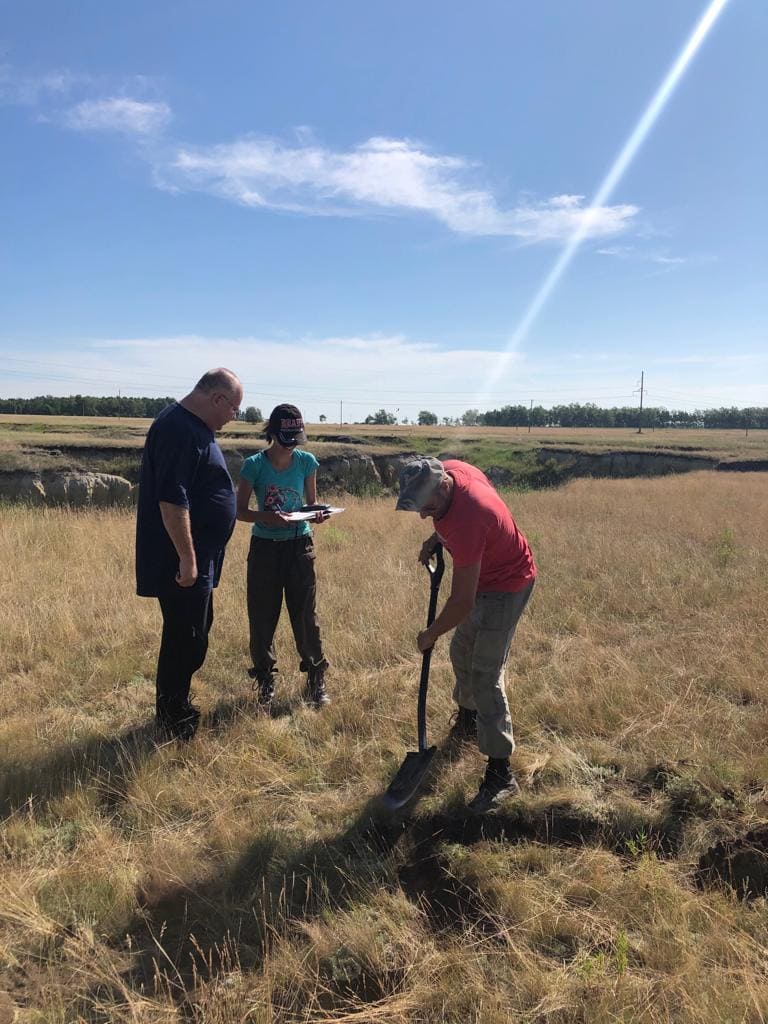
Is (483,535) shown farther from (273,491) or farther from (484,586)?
(273,491)

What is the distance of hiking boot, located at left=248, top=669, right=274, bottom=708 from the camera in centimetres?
430

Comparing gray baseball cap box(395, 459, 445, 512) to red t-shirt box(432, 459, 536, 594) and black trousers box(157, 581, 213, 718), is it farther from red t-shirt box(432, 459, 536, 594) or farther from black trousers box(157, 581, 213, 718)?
black trousers box(157, 581, 213, 718)

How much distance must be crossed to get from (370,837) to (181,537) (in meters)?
1.86

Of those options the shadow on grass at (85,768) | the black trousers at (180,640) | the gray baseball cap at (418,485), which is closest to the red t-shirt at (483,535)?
the gray baseball cap at (418,485)

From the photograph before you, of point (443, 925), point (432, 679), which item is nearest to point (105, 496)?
point (432, 679)

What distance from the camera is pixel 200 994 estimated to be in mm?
2139

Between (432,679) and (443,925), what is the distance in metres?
2.16

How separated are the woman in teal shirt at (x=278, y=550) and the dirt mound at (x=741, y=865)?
8.12 feet

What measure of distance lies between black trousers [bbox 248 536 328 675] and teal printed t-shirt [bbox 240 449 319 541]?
6cm

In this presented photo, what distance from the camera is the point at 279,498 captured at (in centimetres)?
420

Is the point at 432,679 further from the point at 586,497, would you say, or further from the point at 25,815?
the point at 586,497

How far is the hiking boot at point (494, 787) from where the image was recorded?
124 inches

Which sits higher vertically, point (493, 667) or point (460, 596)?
point (460, 596)

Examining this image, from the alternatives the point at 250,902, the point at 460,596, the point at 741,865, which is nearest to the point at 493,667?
the point at 460,596
